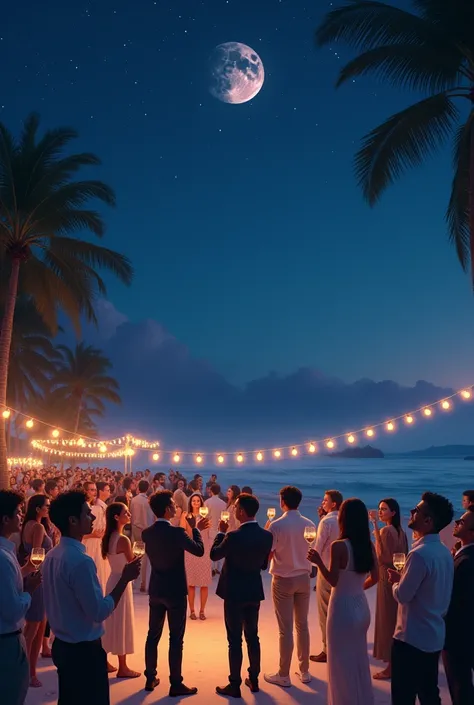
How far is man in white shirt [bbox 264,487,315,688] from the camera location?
21.1 ft

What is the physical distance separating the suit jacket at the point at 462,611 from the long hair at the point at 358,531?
2.38 feet

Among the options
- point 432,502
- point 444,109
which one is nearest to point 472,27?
point 444,109

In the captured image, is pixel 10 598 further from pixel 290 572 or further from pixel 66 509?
pixel 290 572

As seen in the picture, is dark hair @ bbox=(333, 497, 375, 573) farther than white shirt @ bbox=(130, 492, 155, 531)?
No

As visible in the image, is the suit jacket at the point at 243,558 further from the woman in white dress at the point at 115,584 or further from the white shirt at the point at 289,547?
the woman in white dress at the point at 115,584

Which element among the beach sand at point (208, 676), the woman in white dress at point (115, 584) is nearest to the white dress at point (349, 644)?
the beach sand at point (208, 676)

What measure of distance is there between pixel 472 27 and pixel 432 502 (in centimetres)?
977

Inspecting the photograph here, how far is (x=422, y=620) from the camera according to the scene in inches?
166

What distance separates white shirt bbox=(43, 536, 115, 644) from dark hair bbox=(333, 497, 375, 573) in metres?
1.90

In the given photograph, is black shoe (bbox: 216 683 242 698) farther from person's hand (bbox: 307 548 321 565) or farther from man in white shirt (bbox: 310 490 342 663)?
person's hand (bbox: 307 548 321 565)

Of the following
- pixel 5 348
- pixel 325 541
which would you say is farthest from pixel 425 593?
pixel 5 348

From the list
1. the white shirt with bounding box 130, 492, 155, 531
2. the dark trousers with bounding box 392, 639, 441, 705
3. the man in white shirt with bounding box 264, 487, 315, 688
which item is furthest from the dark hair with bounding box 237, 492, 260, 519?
the white shirt with bounding box 130, 492, 155, 531

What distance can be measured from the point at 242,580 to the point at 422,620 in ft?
7.32

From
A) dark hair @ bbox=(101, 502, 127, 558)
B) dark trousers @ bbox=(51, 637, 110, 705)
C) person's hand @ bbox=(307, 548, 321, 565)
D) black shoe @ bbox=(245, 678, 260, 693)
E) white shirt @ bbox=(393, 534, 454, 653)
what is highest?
dark hair @ bbox=(101, 502, 127, 558)
